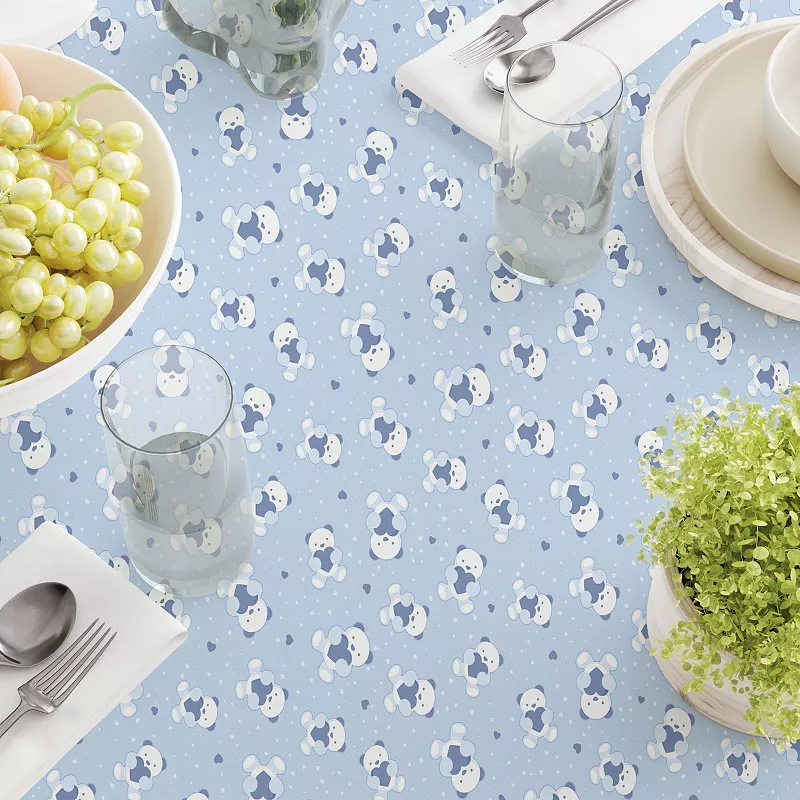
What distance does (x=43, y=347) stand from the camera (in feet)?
2.65

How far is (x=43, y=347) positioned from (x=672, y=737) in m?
0.61

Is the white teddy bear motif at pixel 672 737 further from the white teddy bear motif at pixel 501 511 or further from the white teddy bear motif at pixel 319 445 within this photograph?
the white teddy bear motif at pixel 319 445

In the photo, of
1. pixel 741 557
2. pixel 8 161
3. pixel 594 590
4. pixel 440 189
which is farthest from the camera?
pixel 440 189

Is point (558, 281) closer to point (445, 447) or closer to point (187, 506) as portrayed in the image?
point (445, 447)

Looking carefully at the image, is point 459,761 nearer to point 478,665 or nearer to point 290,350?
point 478,665

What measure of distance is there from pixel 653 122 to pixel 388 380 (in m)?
0.44

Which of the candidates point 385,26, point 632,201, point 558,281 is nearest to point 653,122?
point 632,201

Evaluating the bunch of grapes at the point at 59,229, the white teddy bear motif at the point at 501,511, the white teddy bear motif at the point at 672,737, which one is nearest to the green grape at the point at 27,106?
the bunch of grapes at the point at 59,229

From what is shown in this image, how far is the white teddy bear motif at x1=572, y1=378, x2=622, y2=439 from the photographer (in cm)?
101

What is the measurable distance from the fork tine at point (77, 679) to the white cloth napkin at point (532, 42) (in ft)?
2.24

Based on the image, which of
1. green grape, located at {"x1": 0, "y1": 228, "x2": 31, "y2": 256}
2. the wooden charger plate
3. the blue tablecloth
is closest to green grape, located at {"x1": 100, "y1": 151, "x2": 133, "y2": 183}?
green grape, located at {"x1": 0, "y1": 228, "x2": 31, "y2": 256}

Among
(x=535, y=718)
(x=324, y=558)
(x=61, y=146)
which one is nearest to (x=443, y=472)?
(x=324, y=558)

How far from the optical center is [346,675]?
0.89 metres

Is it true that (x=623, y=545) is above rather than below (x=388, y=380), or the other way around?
below
